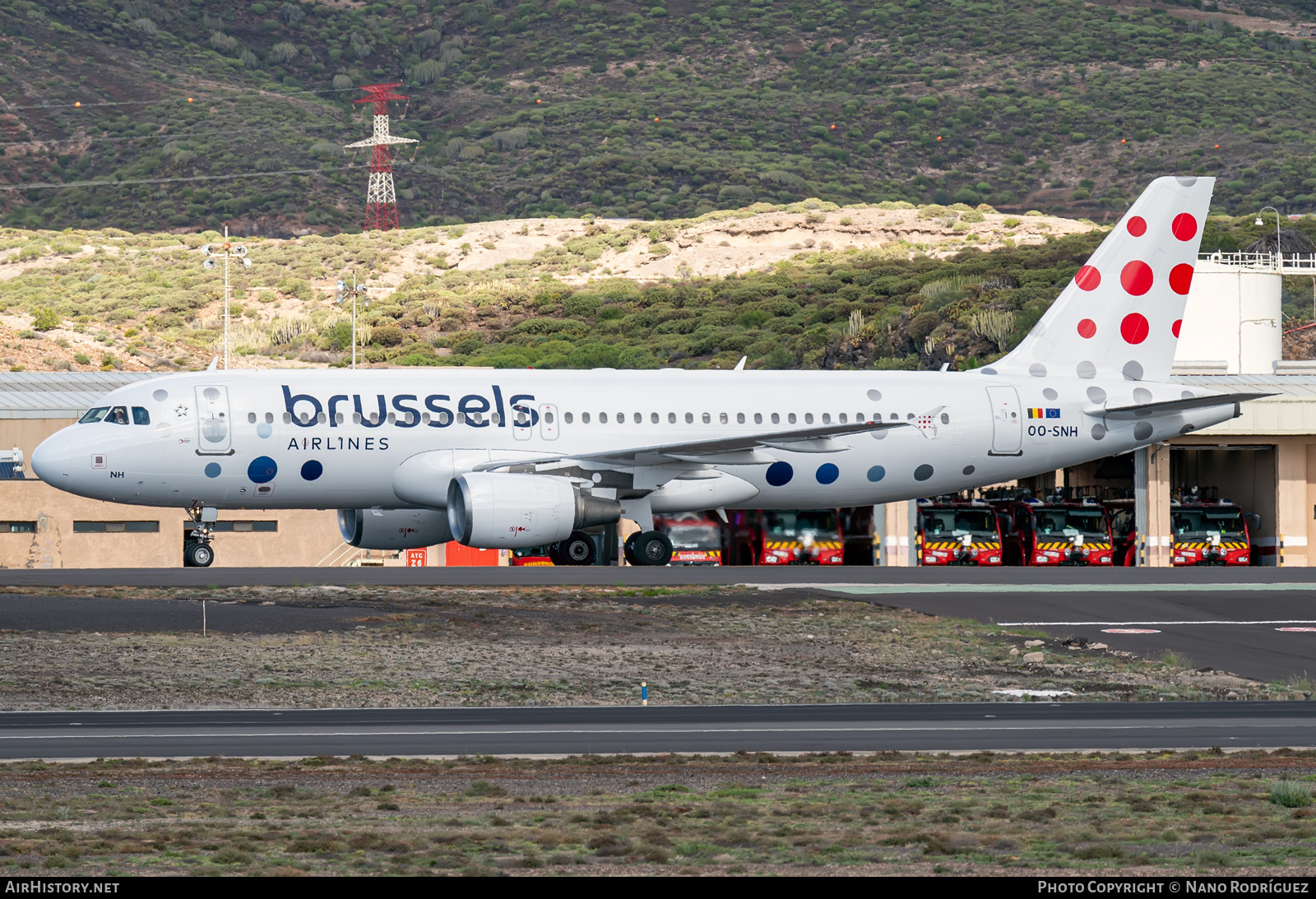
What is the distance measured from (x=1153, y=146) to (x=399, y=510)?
154148 mm

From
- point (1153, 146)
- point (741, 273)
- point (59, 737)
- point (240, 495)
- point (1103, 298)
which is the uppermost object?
point (1153, 146)

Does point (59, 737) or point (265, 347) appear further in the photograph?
point (265, 347)

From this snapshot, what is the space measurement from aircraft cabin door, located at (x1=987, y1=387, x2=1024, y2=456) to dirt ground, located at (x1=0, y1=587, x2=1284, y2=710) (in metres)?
11.5

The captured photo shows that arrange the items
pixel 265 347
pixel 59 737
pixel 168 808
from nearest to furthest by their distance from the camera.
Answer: pixel 168 808 → pixel 59 737 → pixel 265 347

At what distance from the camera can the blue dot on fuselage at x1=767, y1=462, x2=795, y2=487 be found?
4031cm

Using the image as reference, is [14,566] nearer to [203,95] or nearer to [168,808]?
[168,808]

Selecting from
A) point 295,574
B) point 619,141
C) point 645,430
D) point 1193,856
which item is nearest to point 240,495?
point 295,574

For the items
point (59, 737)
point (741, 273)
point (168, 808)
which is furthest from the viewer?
point (741, 273)

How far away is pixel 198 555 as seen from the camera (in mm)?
38844

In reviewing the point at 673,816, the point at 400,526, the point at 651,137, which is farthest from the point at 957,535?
the point at 651,137

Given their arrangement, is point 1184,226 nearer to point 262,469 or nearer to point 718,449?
point 718,449

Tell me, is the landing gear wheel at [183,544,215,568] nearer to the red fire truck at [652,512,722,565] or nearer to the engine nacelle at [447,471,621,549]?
the engine nacelle at [447,471,621,549]

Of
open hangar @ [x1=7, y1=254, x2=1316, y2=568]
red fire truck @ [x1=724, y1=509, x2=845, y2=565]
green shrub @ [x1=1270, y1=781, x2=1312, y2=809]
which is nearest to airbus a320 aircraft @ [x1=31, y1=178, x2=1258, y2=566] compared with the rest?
open hangar @ [x1=7, y1=254, x2=1316, y2=568]

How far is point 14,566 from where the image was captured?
5238 cm
